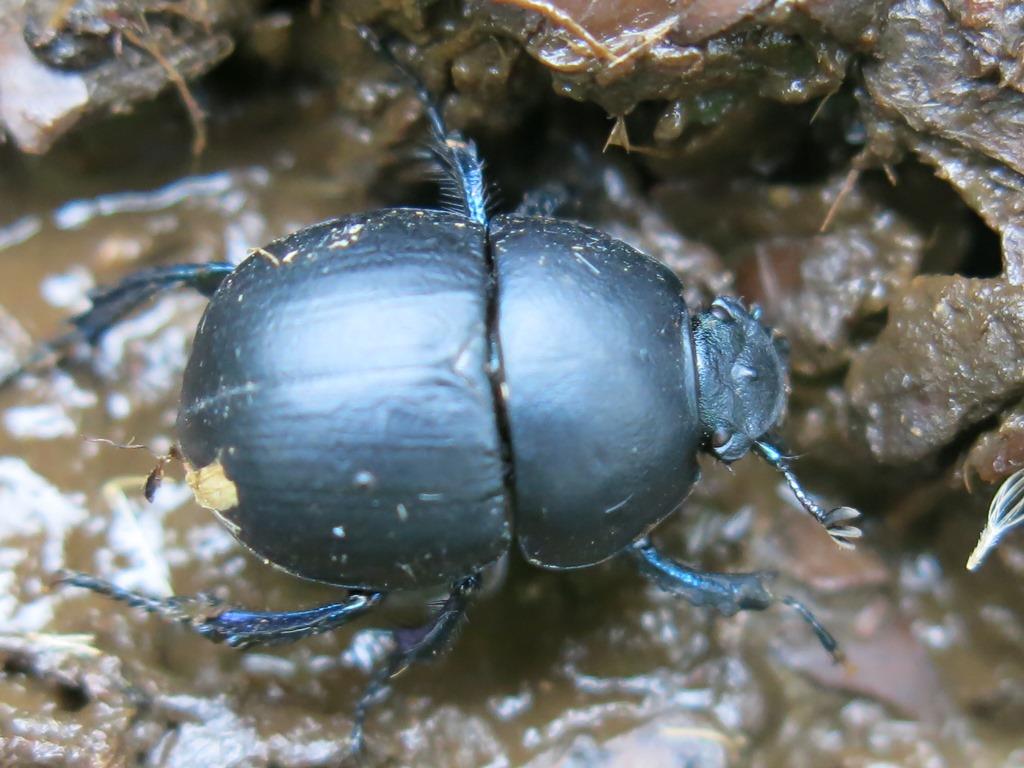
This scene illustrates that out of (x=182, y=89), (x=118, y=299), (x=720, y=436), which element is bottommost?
(x=720, y=436)

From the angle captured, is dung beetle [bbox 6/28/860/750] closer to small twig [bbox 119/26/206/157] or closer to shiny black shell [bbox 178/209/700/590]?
shiny black shell [bbox 178/209/700/590]

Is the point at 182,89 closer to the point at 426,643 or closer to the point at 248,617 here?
the point at 248,617

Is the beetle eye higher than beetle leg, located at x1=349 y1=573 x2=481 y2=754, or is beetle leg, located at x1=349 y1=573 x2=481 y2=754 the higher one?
the beetle eye

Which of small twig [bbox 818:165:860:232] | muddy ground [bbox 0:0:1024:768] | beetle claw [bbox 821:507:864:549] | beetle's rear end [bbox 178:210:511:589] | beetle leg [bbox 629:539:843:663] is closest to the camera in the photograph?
beetle's rear end [bbox 178:210:511:589]

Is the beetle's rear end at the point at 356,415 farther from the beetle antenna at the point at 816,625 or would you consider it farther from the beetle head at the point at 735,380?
the beetle antenna at the point at 816,625

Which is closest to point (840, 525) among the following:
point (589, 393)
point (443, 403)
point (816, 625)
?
point (816, 625)

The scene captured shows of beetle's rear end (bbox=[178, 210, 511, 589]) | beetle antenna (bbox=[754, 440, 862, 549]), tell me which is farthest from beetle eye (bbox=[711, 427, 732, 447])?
beetle's rear end (bbox=[178, 210, 511, 589])

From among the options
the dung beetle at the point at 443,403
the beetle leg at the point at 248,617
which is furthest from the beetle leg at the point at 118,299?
the beetle leg at the point at 248,617
